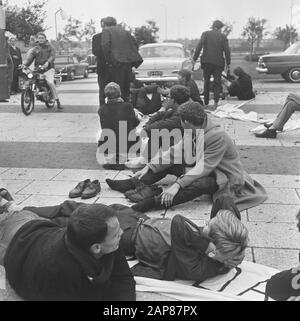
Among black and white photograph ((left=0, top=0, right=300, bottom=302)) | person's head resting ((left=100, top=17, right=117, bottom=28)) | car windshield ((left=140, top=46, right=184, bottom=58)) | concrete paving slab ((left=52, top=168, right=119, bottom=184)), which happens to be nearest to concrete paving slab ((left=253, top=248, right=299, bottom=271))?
black and white photograph ((left=0, top=0, right=300, bottom=302))

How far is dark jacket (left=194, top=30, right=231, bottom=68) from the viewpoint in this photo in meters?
11.6

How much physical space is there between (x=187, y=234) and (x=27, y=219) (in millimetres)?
1134

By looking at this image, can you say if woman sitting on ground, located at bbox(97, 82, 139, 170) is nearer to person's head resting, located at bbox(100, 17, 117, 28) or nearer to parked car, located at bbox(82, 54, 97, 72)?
person's head resting, located at bbox(100, 17, 117, 28)

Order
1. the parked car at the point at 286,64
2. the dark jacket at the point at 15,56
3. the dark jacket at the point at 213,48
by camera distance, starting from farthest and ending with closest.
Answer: the parked car at the point at 286,64
the dark jacket at the point at 15,56
the dark jacket at the point at 213,48

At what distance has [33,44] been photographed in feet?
38.6

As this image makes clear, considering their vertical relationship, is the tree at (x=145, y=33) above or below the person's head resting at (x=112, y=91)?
above

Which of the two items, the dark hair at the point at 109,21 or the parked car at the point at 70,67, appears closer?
the dark hair at the point at 109,21

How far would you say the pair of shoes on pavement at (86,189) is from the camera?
5.38 meters

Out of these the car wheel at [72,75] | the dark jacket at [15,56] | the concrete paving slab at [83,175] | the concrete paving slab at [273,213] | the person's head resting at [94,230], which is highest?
the dark jacket at [15,56]

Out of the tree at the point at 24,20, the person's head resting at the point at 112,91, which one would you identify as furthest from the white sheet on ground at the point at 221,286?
the tree at the point at 24,20

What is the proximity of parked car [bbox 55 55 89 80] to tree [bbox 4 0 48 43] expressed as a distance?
647 cm

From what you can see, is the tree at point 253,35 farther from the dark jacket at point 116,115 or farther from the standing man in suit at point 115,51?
the dark jacket at point 116,115

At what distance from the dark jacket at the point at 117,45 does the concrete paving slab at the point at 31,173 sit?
10.8 feet

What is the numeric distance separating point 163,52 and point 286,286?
1415 centimetres
